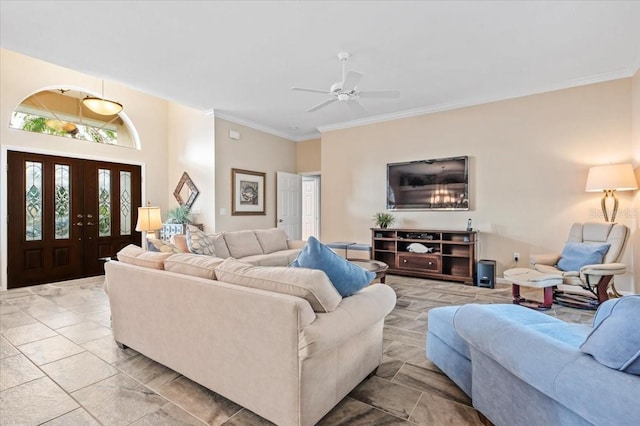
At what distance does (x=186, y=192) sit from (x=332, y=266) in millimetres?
5309

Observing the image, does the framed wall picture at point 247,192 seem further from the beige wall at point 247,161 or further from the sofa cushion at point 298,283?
the sofa cushion at point 298,283

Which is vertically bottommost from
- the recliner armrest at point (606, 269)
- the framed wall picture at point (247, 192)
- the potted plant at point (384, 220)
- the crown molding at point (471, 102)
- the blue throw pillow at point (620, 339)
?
the recliner armrest at point (606, 269)

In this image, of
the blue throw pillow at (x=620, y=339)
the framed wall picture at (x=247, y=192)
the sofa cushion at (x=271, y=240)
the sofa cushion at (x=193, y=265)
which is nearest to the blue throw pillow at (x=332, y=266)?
the sofa cushion at (x=193, y=265)

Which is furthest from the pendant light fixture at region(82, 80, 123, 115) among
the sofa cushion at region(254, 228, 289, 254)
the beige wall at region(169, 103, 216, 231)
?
the sofa cushion at region(254, 228, 289, 254)

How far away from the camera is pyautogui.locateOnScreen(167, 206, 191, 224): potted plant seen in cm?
596

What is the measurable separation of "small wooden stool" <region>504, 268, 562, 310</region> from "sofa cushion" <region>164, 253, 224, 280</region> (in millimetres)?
3097

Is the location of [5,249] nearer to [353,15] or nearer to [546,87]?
[353,15]

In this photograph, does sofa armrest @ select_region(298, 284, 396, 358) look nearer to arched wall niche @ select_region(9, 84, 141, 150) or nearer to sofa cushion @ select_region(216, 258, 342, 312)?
sofa cushion @ select_region(216, 258, 342, 312)

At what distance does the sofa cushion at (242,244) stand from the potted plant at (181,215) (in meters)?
1.71

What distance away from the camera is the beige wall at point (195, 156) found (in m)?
5.87

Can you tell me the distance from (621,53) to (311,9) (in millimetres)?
3642

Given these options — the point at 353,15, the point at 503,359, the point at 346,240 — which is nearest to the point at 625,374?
the point at 503,359

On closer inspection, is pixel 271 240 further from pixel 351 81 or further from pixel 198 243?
pixel 351 81

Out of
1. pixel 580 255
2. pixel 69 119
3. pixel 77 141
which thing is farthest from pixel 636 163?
pixel 69 119
